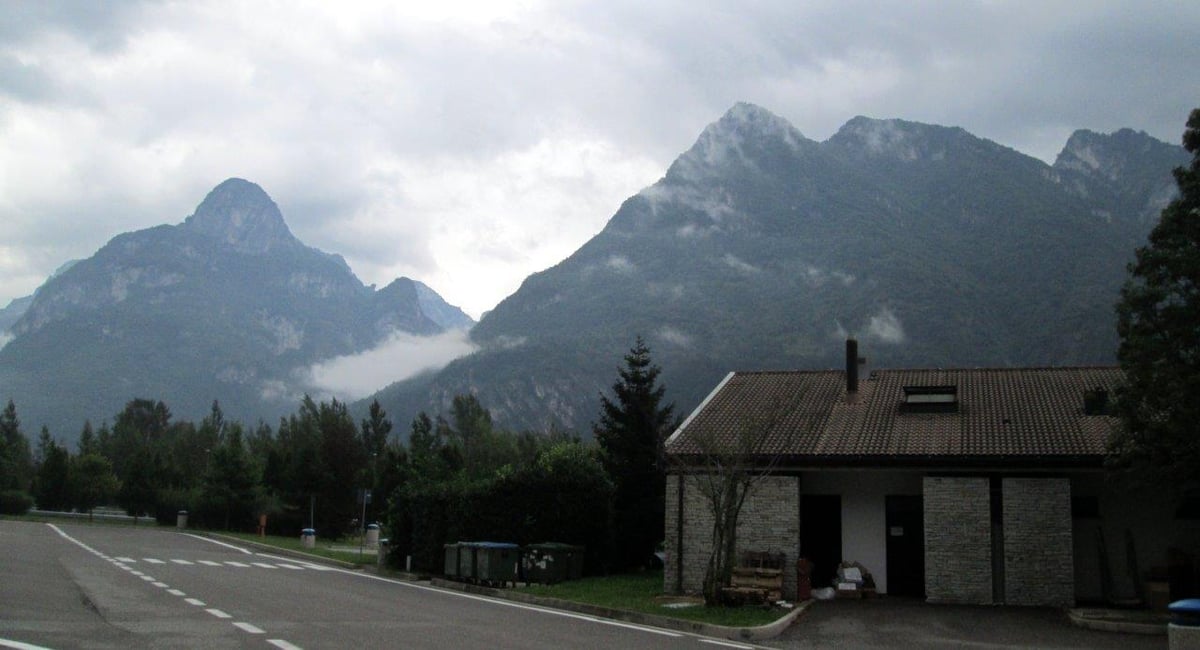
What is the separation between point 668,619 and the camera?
1723 centimetres

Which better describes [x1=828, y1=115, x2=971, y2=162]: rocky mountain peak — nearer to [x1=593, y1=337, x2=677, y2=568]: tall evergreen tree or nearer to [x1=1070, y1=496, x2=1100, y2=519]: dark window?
[x1=593, y1=337, x2=677, y2=568]: tall evergreen tree

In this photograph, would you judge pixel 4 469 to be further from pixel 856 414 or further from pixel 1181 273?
pixel 1181 273

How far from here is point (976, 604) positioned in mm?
Result: 21781

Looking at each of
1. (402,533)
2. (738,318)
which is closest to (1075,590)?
(402,533)

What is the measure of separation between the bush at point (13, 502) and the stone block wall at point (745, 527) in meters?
57.0

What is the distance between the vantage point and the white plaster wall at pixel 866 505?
78.2 feet

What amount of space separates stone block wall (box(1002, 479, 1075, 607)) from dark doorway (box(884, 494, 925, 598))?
2.29 meters

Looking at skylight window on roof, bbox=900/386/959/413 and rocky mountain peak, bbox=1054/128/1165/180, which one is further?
rocky mountain peak, bbox=1054/128/1165/180

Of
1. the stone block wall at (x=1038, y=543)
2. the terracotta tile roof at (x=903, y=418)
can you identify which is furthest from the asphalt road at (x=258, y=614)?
the stone block wall at (x=1038, y=543)

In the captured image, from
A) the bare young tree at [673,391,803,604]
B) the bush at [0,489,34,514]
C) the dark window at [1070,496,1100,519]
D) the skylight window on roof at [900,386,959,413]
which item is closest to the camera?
the bare young tree at [673,391,803,604]

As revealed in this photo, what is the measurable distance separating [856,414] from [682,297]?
12616cm

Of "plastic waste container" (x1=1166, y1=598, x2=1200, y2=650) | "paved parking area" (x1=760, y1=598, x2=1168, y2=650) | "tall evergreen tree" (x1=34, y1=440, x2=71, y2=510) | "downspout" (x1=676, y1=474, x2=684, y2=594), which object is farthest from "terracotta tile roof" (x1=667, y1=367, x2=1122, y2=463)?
"tall evergreen tree" (x1=34, y1=440, x2=71, y2=510)

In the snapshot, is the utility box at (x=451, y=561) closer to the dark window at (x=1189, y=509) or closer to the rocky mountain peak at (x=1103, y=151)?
the dark window at (x=1189, y=509)

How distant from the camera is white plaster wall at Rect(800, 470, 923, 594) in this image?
23.8 m
